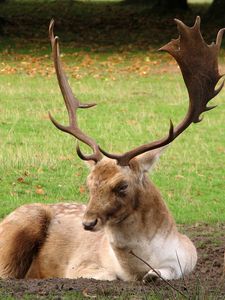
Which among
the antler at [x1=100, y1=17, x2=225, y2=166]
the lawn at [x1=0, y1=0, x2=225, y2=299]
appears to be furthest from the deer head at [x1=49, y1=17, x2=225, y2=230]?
the lawn at [x1=0, y1=0, x2=225, y2=299]

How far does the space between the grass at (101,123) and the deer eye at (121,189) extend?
370cm

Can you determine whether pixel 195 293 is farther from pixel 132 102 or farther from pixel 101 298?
pixel 132 102

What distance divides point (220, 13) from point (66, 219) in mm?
24689

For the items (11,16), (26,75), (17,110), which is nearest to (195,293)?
(17,110)

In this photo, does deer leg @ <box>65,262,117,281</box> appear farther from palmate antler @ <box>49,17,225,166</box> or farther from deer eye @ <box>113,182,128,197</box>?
palmate antler @ <box>49,17,225,166</box>

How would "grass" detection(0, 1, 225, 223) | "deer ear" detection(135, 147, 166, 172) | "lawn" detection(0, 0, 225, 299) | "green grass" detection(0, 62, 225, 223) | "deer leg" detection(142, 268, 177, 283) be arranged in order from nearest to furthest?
1. "deer leg" detection(142, 268, 177, 283)
2. "deer ear" detection(135, 147, 166, 172)
3. "lawn" detection(0, 0, 225, 299)
4. "green grass" detection(0, 62, 225, 223)
5. "grass" detection(0, 1, 225, 223)

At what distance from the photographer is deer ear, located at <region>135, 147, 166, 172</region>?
780 centimetres

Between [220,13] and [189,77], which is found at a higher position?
[189,77]

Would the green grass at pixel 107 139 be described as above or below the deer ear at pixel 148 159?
below

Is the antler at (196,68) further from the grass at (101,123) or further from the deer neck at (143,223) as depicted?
the grass at (101,123)

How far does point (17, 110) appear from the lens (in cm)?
1830

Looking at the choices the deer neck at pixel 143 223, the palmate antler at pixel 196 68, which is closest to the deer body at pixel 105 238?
the deer neck at pixel 143 223

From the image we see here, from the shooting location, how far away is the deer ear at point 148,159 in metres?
7.80

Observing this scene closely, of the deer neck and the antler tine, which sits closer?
the deer neck
